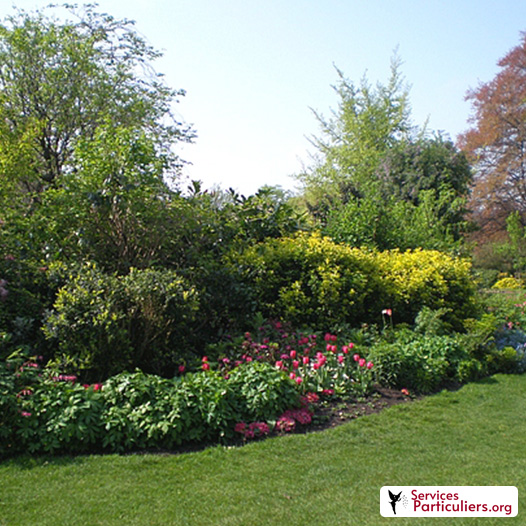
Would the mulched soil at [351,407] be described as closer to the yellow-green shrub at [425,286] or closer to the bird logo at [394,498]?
the bird logo at [394,498]

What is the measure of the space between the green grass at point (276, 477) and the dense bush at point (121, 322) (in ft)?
4.69

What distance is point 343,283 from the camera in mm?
7383

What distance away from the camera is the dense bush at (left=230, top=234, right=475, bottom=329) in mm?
7293

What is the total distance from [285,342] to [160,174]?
2.80m

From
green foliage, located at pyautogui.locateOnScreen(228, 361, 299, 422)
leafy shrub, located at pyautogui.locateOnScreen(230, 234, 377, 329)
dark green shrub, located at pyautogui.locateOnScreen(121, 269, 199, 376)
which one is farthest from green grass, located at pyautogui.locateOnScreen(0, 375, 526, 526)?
leafy shrub, located at pyautogui.locateOnScreen(230, 234, 377, 329)

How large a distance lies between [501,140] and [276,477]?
29152mm

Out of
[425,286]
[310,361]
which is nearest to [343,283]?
[425,286]

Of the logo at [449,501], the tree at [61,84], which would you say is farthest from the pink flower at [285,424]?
the tree at [61,84]

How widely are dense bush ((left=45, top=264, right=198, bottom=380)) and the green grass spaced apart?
1.43 m

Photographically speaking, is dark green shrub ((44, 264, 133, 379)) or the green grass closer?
the green grass

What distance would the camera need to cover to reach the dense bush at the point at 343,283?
7293 millimetres

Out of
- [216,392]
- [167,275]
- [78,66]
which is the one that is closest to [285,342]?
[167,275]

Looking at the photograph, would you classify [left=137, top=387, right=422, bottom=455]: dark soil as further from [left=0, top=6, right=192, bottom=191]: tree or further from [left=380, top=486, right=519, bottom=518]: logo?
[left=0, top=6, right=192, bottom=191]: tree

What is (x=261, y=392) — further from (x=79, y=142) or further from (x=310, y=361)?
(x=79, y=142)
